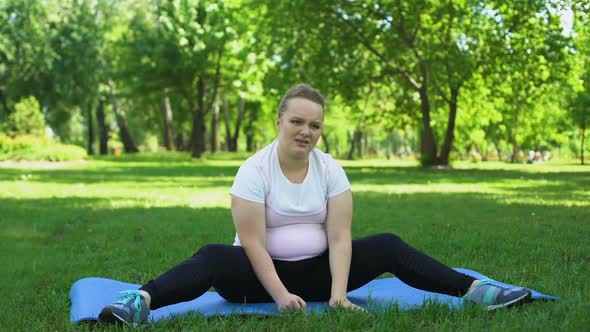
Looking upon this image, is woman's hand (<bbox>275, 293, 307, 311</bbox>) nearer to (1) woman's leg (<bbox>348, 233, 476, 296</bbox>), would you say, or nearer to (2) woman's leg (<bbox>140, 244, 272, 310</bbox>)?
(2) woman's leg (<bbox>140, 244, 272, 310</bbox>)

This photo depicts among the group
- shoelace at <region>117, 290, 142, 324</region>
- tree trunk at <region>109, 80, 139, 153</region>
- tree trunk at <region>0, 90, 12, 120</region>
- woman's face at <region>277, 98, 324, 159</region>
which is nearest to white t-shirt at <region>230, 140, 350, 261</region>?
woman's face at <region>277, 98, 324, 159</region>

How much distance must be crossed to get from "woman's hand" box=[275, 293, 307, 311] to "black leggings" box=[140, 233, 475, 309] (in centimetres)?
26

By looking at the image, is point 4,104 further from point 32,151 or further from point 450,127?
point 450,127

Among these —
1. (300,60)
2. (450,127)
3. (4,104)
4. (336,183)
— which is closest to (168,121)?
(4,104)

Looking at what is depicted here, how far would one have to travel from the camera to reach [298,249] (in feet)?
13.3

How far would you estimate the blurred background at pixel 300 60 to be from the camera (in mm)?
23125

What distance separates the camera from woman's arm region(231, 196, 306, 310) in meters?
3.82

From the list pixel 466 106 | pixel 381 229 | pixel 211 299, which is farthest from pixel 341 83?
pixel 211 299

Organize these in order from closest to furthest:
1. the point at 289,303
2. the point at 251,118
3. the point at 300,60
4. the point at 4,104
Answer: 1. the point at 289,303
2. the point at 300,60
3. the point at 4,104
4. the point at 251,118

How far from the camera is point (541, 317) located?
348 centimetres

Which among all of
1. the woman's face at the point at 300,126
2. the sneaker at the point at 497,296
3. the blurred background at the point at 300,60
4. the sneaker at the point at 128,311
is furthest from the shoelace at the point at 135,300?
the blurred background at the point at 300,60

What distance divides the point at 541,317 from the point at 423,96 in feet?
75.4

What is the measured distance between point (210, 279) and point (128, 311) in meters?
0.54

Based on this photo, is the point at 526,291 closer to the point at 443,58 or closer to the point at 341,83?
the point at 443,58
